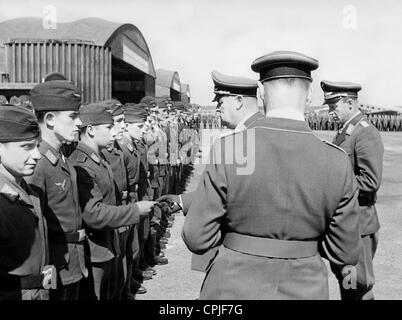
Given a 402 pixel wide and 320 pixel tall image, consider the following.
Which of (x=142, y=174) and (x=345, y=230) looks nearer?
(x=345, y=230)

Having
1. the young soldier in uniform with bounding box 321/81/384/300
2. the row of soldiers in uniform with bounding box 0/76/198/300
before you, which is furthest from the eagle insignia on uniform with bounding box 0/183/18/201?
the young soldier in uniform with bounding box 321/81/384/300

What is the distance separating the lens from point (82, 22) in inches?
635

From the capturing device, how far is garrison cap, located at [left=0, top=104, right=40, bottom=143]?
2732mm

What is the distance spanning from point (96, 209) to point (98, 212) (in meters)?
0.03

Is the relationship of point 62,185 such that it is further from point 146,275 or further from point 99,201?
point 146,275

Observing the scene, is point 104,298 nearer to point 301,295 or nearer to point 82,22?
point 301,295

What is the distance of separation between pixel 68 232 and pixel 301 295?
64.6 inches

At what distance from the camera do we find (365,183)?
177 inches

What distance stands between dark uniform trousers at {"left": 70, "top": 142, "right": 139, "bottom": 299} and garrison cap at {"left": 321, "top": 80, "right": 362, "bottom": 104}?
7.37 ft

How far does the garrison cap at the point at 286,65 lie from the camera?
2.50 metres

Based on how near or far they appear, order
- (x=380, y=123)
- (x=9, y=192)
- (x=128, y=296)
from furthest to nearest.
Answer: (x=380, y=123)
(x=128, y=296)
(x=9, y=192)

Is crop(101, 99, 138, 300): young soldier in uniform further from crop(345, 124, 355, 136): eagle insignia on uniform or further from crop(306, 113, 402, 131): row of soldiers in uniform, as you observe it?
crop(306, 113, 402, 131): row of soldiers in uniform

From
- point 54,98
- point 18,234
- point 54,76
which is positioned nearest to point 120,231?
point 54,98
